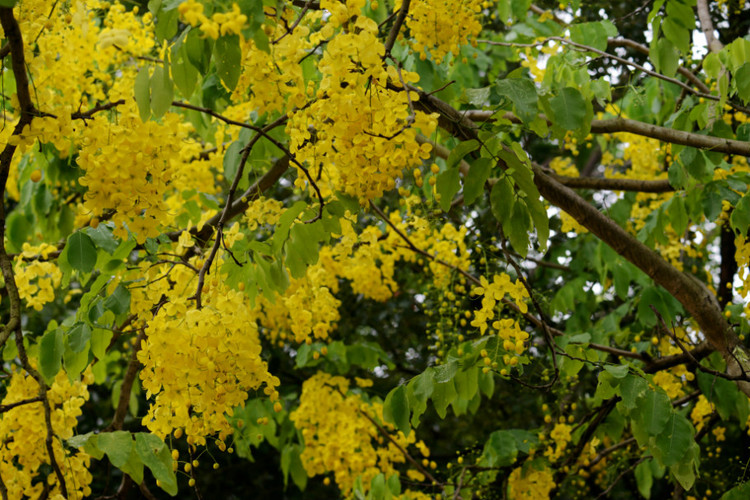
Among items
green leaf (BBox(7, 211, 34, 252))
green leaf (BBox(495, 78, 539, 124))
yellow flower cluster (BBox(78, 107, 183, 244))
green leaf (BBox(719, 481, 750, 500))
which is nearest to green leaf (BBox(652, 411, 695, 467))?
green leaf (BBox(719, 481, 750, 500))

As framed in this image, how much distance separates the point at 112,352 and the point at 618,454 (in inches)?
81.1

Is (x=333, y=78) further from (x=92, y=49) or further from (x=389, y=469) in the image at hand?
(x=389, y=469)

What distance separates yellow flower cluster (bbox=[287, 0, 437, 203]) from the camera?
4.20 feet

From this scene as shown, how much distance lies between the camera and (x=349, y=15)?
4.39ft

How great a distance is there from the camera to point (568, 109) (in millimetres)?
1652

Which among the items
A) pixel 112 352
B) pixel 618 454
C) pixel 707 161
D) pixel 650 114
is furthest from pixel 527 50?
pixel 112 352

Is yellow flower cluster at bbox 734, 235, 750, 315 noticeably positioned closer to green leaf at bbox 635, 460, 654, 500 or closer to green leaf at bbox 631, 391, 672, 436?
green leaf at bbox 631, 391, 672, 436

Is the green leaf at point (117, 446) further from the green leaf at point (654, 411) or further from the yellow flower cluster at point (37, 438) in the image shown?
the green leaf at point (654, 411)

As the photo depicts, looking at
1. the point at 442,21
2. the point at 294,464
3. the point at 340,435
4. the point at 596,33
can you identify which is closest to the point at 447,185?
the point at 442,21

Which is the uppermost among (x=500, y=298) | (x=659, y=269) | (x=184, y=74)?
(x=659, y=269)

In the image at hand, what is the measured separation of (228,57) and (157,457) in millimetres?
753

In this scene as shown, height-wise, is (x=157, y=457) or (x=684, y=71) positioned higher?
(x=684, y=71)

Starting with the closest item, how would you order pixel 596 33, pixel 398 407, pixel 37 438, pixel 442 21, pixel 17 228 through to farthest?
pixel 442 21, pixel 398 407, pixel 37 438, pixel 596 33, pixel 17 228

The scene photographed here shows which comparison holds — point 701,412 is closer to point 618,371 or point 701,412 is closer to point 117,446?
point 618,371
